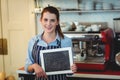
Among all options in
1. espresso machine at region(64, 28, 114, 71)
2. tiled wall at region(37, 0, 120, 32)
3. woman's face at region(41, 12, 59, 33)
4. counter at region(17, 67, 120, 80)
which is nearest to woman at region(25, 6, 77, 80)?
woman's face at region(41, 12, 59, 33)

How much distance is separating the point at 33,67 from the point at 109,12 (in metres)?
1.85

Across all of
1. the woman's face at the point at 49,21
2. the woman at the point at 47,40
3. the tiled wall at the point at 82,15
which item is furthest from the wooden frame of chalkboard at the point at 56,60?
the tiled wall at the point at 82,15

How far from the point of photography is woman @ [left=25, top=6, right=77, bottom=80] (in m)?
1.63

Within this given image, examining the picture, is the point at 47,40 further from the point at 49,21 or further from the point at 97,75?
the point at 97,75

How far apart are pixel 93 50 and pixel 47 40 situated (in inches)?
40.6

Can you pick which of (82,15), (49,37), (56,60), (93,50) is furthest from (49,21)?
(82,15)

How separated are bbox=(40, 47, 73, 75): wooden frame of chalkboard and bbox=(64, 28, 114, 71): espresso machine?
2.61 feet

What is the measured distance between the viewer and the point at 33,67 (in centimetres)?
160

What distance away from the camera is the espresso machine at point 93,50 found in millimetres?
2438

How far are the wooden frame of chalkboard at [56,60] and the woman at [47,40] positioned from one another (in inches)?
1.2

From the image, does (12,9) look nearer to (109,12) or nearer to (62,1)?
(62,1)

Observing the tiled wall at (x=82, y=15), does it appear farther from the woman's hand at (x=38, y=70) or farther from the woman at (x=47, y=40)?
the woman's hand at (x=38, y=70)

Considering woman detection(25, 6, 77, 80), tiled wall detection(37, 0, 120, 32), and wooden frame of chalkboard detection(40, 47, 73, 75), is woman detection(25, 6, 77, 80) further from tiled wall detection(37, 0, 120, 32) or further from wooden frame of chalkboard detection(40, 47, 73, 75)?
tiled wall detection(37, 0, 120, 32)

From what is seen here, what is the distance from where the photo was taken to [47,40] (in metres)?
1.67
